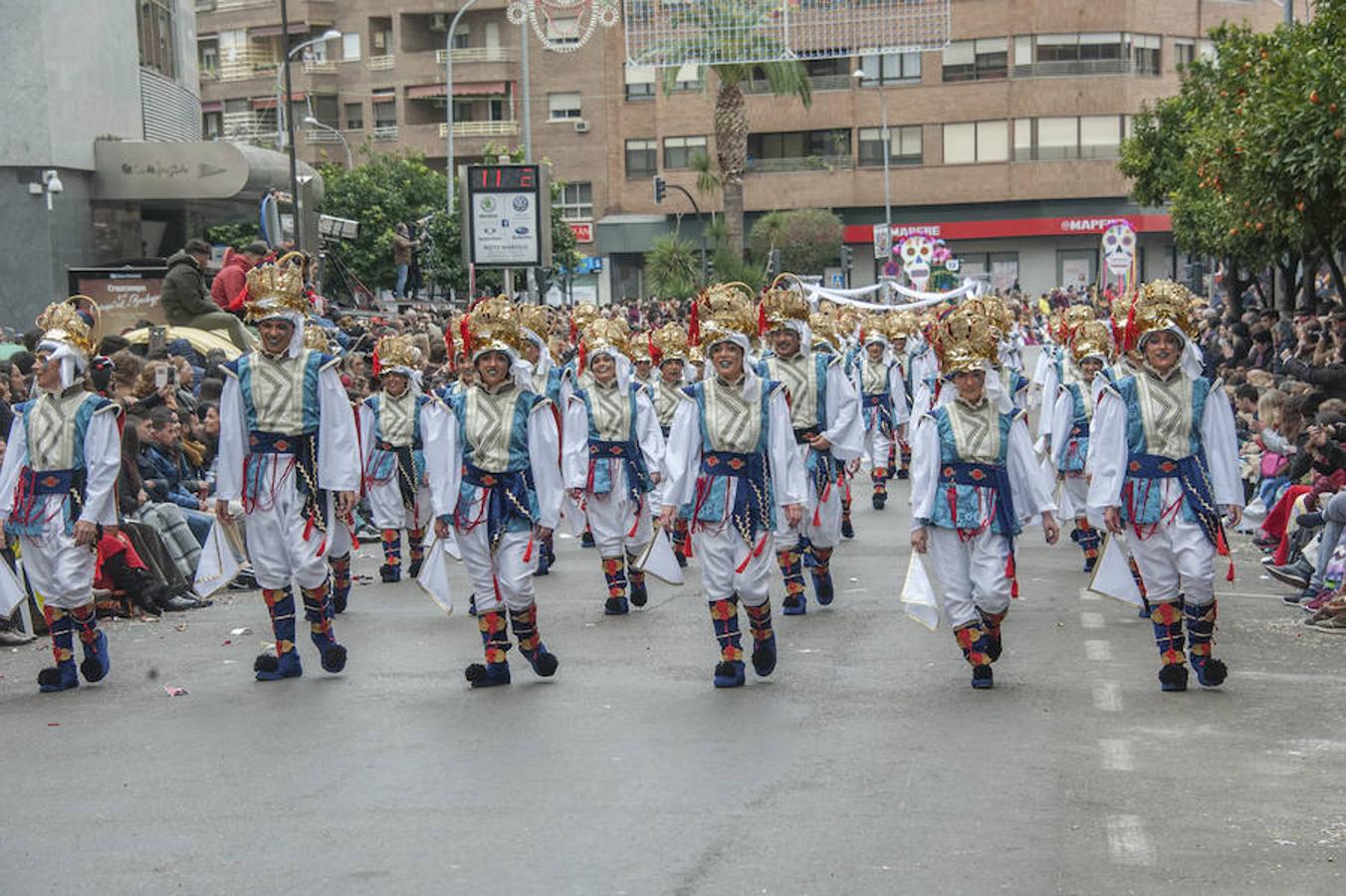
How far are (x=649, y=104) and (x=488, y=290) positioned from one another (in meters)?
37.1

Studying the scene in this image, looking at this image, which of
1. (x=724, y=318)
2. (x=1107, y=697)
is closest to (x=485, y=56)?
(x=724, y=318)

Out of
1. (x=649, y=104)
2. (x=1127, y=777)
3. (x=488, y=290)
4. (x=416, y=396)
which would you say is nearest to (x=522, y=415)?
(x=1127, y=777)

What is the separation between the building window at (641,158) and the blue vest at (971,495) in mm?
66990

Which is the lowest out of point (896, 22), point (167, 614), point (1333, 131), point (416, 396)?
point (167, 614)

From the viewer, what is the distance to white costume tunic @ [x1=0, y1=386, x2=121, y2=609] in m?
10.8

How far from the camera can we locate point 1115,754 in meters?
8.79

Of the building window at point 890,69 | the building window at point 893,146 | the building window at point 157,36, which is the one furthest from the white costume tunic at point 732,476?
the building window at point 893,146

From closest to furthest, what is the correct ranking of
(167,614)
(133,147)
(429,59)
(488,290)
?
(167,614) < (133,147) < (488,290) < (429,59)

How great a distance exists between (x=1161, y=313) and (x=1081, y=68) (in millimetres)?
63789

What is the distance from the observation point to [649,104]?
3022 inches

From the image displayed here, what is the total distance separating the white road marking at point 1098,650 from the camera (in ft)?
37.4

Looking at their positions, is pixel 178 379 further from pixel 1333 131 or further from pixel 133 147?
pixel 133 147

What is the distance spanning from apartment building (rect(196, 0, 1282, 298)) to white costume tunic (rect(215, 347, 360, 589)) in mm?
60422

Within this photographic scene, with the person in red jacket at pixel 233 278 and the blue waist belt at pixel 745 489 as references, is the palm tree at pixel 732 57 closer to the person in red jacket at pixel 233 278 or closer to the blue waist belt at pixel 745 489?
the person in red jacket at pixel 233 278
